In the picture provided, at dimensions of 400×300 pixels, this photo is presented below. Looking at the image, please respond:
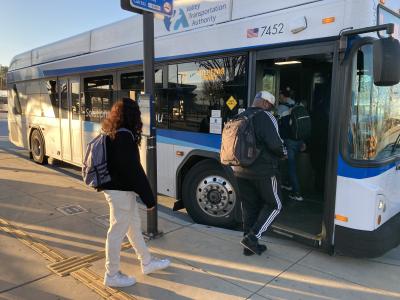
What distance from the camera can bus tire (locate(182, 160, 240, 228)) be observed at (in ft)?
15.6

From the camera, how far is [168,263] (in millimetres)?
3715

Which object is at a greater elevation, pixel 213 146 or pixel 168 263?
pixel 213 146

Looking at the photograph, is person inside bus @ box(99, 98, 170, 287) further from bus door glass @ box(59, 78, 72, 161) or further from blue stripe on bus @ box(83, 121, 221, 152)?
bus door glass @ box(59, 78, 72, 161)

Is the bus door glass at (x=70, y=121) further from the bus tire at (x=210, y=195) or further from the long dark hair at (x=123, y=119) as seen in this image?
the long dark hair at (x=123, y=119)

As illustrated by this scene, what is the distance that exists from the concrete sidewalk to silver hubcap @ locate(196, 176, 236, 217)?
0.85 feet

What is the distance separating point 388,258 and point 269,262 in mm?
1391

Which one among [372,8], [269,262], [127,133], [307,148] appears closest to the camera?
[127,133]

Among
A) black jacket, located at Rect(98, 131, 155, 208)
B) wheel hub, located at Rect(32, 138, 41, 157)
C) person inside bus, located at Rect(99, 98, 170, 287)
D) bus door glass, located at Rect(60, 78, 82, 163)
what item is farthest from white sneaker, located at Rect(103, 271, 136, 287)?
wheel hub, located at Rect(32, 138, 41, 157)

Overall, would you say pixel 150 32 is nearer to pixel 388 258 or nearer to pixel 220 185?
pixel 220 185

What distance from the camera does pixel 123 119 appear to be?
3.12 meters

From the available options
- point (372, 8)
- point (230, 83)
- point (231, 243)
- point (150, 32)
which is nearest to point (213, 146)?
point (230, 83)

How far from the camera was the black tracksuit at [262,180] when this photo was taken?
367cm

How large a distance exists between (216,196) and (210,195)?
0.09 meters

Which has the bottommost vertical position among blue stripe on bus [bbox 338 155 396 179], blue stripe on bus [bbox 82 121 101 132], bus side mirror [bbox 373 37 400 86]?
blue stripe on bus [bbox 338 155 396 179]
